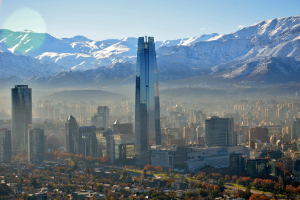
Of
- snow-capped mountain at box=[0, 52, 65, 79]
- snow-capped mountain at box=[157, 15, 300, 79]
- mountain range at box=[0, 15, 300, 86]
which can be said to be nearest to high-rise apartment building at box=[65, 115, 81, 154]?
mountain range at box=[0, 15, 300, 86]

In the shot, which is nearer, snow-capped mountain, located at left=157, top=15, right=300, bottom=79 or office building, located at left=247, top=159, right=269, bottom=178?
office building, located at left=247, top=159, right=269, bottom=178

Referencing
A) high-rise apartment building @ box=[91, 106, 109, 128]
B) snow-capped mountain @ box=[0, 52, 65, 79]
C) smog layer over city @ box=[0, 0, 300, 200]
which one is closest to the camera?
smog layer over city @ box=[0, 0, 300, 200]

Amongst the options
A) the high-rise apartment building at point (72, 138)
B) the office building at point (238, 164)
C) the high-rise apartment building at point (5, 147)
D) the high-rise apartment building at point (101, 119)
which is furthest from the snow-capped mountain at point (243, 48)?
the office building at point (238, 164)

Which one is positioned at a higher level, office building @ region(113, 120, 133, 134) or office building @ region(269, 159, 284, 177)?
office building @ region(113, 120, 133, 134)

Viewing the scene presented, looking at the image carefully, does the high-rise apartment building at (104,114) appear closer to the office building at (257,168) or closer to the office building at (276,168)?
the office building at (257,168)

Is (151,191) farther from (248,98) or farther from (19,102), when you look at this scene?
(248,98)

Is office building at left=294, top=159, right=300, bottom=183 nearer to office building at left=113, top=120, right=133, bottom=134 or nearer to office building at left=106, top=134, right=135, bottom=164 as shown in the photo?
office building at left=106, top=134, right=135, bottom=164
